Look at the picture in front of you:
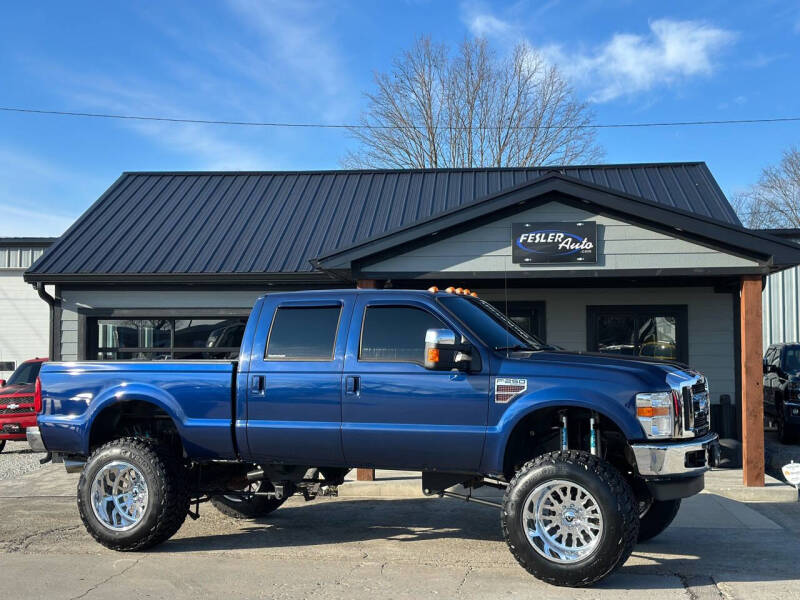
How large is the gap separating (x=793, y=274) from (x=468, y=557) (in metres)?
18.1

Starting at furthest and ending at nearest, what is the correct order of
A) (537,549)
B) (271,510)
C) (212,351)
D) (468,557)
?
(212,351), (271,510), (468,557), (537,549)

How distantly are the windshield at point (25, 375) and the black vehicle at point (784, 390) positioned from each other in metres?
13.8

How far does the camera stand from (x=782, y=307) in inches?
837

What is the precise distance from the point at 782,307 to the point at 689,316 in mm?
10013

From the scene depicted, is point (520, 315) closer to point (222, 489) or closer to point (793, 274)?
point (222, 489)

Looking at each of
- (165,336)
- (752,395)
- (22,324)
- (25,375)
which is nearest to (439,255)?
(752,395)

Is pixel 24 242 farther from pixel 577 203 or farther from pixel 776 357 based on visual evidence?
pixel 776 357

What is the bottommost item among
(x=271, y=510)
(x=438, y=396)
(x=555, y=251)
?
(x=271, y=510)

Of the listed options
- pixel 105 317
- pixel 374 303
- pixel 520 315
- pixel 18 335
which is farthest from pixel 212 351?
pixel 18 335

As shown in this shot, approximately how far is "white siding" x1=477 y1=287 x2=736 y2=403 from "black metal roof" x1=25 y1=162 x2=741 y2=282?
1.44 m

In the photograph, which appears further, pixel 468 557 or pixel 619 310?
pixel 619 310

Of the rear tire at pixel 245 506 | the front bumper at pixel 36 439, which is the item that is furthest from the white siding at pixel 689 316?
the front bumper at pixel 36 439

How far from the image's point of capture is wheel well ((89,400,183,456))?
705cm

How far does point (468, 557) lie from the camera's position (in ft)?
21.2
